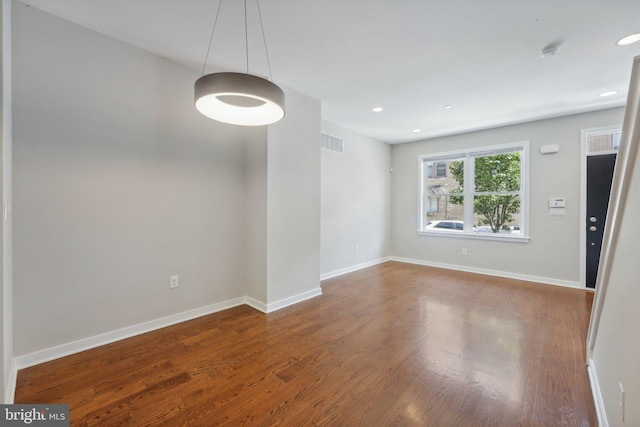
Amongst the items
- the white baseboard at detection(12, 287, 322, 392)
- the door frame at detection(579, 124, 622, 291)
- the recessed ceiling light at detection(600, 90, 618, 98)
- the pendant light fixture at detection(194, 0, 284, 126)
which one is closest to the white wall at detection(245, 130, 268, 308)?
the white baseboard at detection(12, 287, 322, 392)

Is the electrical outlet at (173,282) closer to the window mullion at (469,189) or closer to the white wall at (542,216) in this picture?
the white wall at (542,216)

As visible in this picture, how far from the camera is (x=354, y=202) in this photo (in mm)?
5172

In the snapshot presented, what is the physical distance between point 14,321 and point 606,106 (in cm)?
696

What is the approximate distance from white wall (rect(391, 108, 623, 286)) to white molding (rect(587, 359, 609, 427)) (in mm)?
2854

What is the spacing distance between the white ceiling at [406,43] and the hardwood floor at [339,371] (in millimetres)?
2668

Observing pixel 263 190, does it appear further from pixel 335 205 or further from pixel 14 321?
pixel 14 321

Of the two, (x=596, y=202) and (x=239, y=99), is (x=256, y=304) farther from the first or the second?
(x=596, y=202)

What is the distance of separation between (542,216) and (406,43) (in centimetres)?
382

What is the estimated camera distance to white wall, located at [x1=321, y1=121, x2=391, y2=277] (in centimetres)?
464

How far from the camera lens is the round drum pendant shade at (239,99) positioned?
60.5 inches

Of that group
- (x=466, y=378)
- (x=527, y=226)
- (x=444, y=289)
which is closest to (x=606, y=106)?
(x=527, y=226)

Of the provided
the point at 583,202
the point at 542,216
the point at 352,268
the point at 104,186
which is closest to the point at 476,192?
the point at 542,216

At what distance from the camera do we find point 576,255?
13.5ft

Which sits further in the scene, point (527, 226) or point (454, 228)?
point (454, 228)
